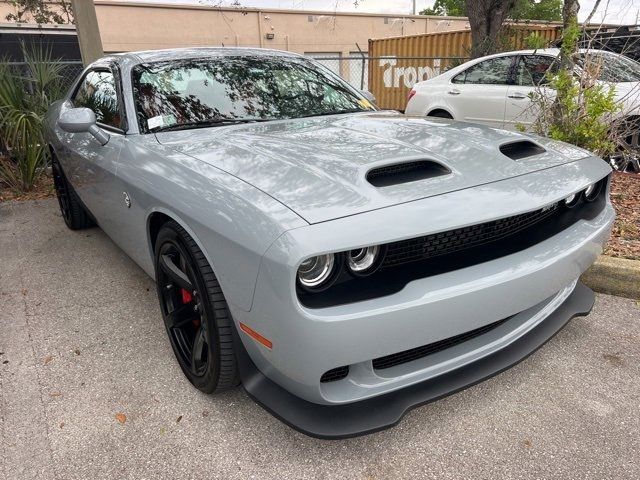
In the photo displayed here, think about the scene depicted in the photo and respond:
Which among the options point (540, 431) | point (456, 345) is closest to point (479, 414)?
point (540, 431)

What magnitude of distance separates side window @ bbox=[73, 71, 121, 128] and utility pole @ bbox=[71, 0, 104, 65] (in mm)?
2412

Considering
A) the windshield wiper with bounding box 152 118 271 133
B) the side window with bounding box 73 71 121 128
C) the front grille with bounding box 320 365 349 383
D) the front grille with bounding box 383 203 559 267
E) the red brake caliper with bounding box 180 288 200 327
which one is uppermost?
the side window with bounding box 73 71 121 128

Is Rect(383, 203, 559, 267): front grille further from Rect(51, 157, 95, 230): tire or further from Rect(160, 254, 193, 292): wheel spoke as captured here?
Rect(51, 157, 95, 230): tire

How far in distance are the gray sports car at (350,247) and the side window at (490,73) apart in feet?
14.8

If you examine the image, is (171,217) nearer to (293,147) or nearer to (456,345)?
(293,147)

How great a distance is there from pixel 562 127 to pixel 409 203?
303 centimetres

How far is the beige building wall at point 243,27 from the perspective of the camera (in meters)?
22.8

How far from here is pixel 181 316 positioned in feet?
7.47

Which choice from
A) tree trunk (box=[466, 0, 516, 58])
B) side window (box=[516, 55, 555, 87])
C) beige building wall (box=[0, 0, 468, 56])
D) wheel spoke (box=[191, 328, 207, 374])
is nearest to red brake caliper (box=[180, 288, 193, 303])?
wheel spoke (box=[191, 328, 207, 374])

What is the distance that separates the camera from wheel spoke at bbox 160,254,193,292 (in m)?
2.09

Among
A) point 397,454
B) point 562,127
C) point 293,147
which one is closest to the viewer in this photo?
point 397,454

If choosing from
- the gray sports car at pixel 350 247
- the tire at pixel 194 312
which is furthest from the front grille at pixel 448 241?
the tire at pixel 194 312

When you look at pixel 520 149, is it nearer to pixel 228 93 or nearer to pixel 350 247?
pixel 350 247

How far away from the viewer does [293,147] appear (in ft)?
7.16
